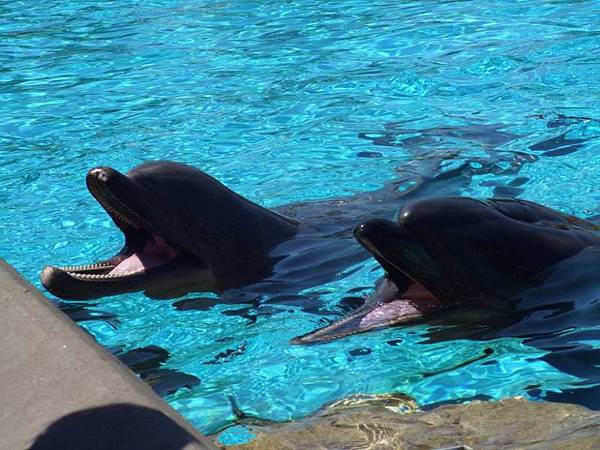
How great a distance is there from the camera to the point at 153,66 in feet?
34.1

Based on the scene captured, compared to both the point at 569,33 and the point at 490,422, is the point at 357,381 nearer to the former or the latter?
the point at 490,422

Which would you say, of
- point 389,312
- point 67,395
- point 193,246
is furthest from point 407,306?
point 67,395

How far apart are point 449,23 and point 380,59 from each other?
1.28 m

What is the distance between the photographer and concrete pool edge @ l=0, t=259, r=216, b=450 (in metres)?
2.84

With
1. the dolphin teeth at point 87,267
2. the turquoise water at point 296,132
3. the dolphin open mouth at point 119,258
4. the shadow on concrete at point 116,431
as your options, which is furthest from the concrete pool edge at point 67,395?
the dolphin teeth at point 87,267

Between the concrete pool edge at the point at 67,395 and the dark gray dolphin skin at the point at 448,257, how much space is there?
126cm

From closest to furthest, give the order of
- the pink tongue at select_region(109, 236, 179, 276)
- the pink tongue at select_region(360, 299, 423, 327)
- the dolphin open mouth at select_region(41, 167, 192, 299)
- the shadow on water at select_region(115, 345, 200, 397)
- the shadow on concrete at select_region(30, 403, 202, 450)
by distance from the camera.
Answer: the shadow on concrete at select_region(30, 403, 202, 450)
the shadow on water at select_region(115, 345, 200, 397)
the pink tongue at select_region(360, 299, 423, 327)
the dolphin open mouth at select_region(41, 167, 192, 299)
the pink tongue at select_region(109, 236, 179, 276)

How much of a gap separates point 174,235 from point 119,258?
10.4 inches

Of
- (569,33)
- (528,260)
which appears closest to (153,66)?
(569,33)

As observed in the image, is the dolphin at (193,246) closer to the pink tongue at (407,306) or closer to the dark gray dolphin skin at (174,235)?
the dark gray dolphin skin at (174,235)

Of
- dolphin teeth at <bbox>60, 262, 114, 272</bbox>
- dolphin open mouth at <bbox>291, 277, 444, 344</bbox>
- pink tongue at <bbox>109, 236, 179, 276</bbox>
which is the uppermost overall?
dolphin teeth at <bbox>60, 262, 114, 272</bbox>

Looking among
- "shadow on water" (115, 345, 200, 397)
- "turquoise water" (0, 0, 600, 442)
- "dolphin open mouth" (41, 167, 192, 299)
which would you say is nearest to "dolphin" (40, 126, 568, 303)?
"dolphin open mouth" (41, 167, 192, 299)

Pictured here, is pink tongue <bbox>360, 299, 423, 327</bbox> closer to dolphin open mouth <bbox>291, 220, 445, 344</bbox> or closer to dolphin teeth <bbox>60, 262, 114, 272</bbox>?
dolphin open mouth <bbox>291, 220, 445, 344</bbox>

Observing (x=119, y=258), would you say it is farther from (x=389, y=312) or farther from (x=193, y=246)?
(x=389, y=312)
